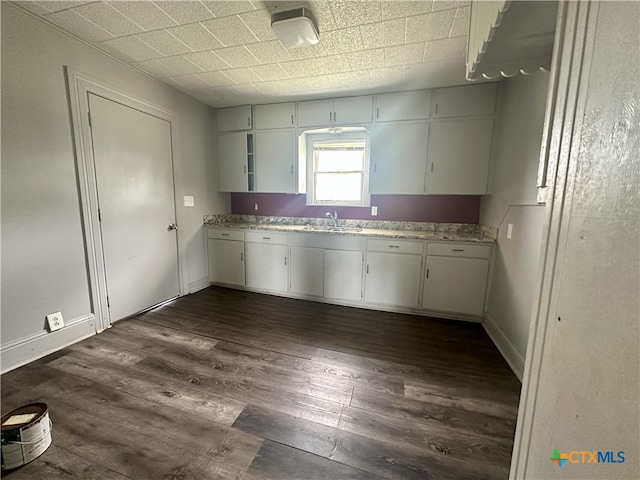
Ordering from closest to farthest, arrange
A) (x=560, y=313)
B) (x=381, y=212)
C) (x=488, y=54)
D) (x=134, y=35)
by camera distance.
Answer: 1. (x=560, y=313)
2. (x=488, y=54)
3. (x=134, y=35)
4. (x=381, y=212)

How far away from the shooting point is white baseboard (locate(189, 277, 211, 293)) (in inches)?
134

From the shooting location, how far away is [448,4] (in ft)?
5.36

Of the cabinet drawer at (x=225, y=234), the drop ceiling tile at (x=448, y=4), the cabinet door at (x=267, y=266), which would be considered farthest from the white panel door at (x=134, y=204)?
the drop ceiling tile at (x=448, y=4)

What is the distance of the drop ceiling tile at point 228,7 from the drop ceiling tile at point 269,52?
355 millimetres

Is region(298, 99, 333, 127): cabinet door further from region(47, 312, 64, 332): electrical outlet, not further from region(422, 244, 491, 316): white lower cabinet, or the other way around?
region(47, 312, 64, 332): electrical outlet

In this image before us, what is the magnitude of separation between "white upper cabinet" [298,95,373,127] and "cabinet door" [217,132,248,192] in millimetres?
899

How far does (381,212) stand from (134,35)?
114 inches

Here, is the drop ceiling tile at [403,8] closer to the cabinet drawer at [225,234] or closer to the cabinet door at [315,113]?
the cabinet door at [315,113]

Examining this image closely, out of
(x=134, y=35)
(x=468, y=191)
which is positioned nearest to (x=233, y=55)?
(x=134, y=35)

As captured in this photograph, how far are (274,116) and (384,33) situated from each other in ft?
5.86

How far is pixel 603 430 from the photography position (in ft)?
1.27

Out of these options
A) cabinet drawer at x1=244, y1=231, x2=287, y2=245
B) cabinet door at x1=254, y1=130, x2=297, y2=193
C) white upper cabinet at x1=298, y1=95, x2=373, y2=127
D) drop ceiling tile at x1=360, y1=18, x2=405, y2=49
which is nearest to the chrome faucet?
cabinet door at x1=254, y1=130, x2=297, y2=193

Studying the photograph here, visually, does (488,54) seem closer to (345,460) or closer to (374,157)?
(345,460)

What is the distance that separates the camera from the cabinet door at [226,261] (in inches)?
136
